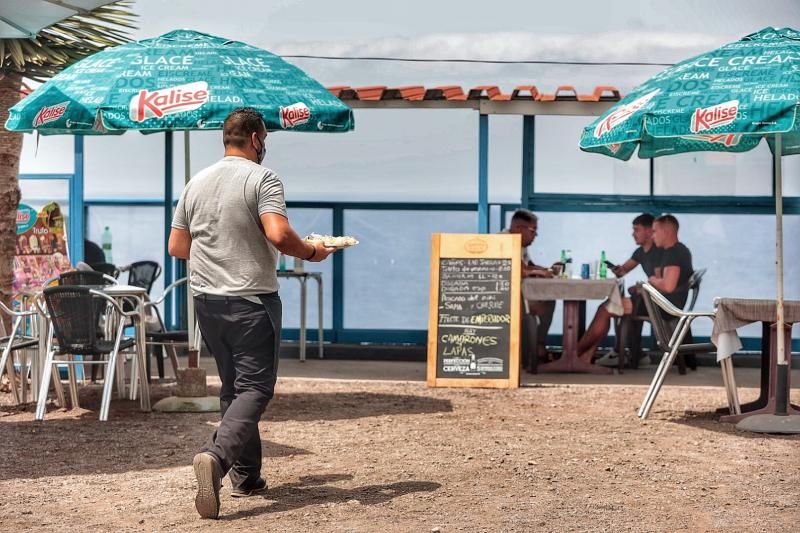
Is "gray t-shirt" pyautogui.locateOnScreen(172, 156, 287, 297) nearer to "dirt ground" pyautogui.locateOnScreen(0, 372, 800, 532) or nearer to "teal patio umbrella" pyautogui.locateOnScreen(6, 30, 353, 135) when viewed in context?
"dirt ground" pyautogui.locateOnScreen(0, 372, 800, 532)

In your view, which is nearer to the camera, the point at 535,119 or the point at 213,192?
the point at 213,192

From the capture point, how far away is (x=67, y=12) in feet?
26.1

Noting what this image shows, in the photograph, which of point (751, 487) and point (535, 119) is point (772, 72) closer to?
point (751, 487)

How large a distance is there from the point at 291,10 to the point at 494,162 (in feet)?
34.3

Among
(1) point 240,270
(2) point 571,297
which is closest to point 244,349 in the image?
(1) point 240,270

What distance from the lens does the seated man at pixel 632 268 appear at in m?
11.3

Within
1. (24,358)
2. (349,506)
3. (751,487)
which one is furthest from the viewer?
(24,358)

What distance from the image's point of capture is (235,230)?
5586 millimetres

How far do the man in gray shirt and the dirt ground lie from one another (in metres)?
0.46

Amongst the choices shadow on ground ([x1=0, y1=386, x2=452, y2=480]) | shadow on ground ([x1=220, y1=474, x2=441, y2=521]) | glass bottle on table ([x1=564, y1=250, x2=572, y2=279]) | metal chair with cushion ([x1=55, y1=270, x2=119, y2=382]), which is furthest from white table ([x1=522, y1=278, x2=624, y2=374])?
shadow on ground ([x1=220, y1=474, x2=441, y2=521])

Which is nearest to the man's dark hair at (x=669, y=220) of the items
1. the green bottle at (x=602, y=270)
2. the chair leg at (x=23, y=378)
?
the green bottle at (x=602, y=270)

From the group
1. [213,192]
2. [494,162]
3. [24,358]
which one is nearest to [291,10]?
[494,162]

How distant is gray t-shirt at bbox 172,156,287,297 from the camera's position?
556 cm

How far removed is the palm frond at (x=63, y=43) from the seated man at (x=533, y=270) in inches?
143
